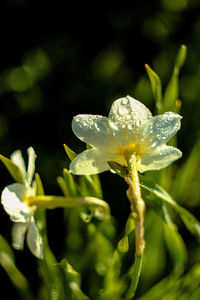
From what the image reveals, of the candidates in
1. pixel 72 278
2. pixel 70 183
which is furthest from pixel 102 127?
pixel 72 278

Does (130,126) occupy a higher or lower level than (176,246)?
higher

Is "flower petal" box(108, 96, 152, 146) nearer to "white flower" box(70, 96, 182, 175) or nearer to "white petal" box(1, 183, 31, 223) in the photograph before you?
"white flower" box(70, 96, 182, 175)

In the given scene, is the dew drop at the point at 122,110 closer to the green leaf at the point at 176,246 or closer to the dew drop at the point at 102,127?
the dew drop at the point at 102,127

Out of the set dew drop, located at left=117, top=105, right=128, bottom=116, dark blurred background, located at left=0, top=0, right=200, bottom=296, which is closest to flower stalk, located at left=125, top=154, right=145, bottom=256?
dew drop, located at left=117, top=105, right=128, bottom=116

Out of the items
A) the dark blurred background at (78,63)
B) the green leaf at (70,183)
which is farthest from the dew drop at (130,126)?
the dark blurred background at (78,63)

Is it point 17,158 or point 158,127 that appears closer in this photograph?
point 17,158

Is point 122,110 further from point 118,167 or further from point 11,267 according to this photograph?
point 11,267
